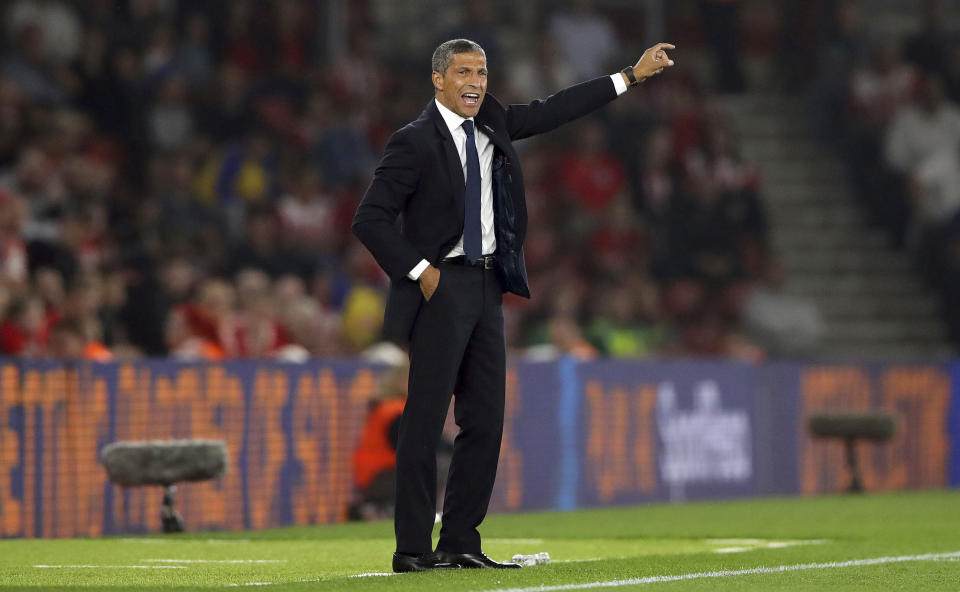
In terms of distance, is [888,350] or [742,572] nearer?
[742,572]

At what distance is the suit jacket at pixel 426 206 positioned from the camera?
25.7ft

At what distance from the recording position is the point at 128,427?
→ 481 inches

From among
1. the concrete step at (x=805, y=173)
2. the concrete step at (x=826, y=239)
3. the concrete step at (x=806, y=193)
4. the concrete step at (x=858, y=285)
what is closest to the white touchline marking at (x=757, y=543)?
the concrete step at (x=858, y=285)

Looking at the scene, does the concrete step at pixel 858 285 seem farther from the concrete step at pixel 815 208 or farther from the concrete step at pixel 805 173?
the concrete step at pixel 805 173

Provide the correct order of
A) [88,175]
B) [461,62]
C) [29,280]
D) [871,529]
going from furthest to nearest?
[88,175] < [29,280] < [871,529] < [461,62]

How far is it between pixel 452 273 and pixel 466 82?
2.51 ft

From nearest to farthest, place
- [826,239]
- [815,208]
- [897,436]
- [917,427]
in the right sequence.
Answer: [897,436] → [917,427] → [826,239] → [815,208]

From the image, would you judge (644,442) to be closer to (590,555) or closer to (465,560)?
(590,555)

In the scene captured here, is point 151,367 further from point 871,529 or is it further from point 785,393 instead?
point 785,393

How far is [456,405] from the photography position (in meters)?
8.09

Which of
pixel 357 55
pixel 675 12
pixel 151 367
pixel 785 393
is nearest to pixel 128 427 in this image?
pixel 151 367

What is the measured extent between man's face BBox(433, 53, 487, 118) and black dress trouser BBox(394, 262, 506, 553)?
641 mm

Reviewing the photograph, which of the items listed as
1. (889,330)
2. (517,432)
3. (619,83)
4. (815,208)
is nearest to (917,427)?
(889,330)

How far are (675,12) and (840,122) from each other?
2359mm
